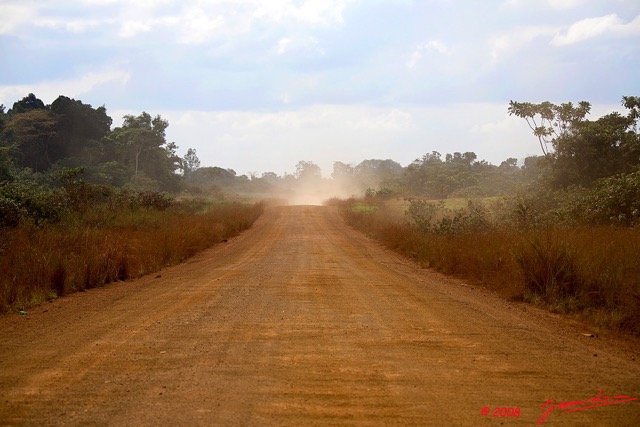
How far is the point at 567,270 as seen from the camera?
9633mm

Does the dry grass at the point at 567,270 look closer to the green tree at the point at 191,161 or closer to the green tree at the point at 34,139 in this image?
the green tree at the point at 34,139

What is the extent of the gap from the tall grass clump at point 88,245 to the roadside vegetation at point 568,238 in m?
8.12

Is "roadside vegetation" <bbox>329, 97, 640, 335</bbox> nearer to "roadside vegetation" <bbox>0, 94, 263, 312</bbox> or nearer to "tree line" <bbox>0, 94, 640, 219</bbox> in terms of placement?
"tree line" <bbox>0, 94, 640, 219</bbox>

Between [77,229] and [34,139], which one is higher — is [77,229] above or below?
below

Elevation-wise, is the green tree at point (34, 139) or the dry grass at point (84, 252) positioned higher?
the green tree at point (34, 139)

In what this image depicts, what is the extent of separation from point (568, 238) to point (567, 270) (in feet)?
Result: 4.80

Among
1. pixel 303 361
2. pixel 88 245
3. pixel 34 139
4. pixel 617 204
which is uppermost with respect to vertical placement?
pixel 34 139

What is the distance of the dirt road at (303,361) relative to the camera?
4.47 metres

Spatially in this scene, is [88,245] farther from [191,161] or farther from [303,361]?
[191,161]

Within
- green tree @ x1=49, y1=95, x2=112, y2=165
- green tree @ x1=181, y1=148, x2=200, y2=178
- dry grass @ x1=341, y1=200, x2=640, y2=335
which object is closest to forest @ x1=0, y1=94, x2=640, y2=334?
dry grass @ x1=341, y1=200, x2=640, y2=335

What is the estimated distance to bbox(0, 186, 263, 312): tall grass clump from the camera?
34.2 feet

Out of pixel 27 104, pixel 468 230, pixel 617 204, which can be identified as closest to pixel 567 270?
pixel 617 204

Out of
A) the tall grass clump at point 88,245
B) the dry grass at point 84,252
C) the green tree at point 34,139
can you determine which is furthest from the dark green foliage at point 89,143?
the dry grass at point 84,252

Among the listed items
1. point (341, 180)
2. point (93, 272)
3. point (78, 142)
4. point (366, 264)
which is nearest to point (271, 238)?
point (366, 264)
